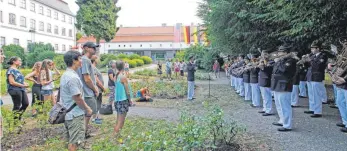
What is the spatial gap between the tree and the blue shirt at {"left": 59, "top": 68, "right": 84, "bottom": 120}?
4426 cm

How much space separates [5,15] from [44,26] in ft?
39.0

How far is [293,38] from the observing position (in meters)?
10.6

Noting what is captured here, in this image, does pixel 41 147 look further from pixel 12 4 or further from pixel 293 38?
pixel 12 4

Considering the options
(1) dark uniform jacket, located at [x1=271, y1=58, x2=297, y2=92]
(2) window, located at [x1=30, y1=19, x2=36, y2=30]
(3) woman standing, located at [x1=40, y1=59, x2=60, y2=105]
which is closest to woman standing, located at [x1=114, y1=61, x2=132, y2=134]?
(3) woman standing, located at [x1=40, y1=59, x2=60, y2=105]

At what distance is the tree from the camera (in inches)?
1831

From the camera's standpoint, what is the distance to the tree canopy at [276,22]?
7430 mm

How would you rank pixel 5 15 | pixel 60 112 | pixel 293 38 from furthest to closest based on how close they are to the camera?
pixel 5 15
pixel 293 38
pixel 60 112

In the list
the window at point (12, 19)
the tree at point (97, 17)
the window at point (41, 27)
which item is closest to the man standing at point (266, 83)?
the tree at point (97, 17)

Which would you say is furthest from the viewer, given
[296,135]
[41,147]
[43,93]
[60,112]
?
[43,93]

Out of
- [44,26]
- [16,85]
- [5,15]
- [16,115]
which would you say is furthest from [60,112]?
[44,26]

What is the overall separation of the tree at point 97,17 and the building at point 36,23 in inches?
304

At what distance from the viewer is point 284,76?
676 cm

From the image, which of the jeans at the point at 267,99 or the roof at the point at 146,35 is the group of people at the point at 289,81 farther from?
the roof at the point at 146,35

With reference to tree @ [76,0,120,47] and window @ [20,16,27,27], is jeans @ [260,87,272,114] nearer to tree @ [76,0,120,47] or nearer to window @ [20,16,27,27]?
tree @ [76,0,120,47]
